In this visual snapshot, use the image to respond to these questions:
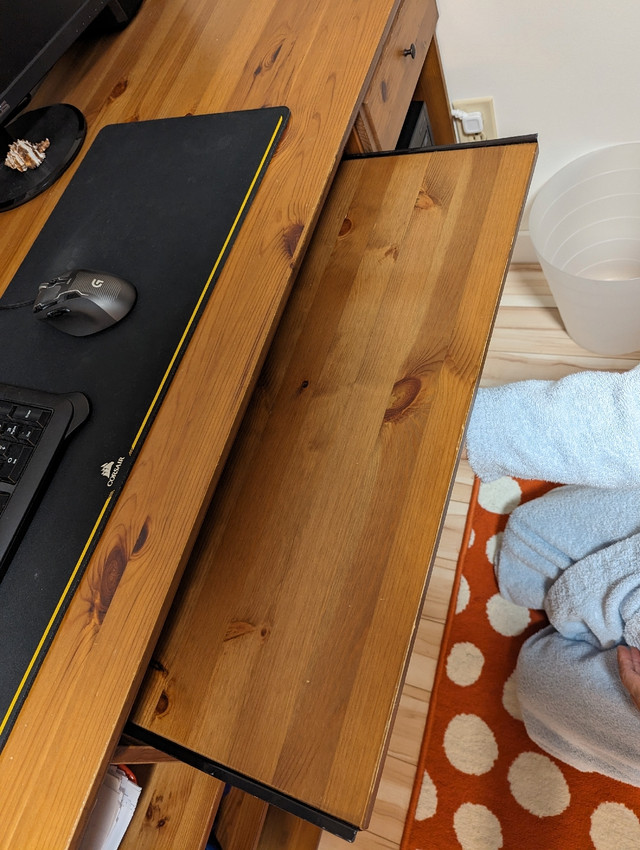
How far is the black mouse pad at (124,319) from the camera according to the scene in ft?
2.01

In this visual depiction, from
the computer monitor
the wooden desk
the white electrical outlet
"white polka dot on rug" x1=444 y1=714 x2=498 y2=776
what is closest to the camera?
the wooden desk

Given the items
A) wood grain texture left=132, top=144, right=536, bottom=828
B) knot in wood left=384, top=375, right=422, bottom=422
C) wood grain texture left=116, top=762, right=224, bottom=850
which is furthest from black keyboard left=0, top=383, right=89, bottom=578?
wood grain texture left=116, top=762, right=224, bottom=850

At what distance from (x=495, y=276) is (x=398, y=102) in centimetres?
42

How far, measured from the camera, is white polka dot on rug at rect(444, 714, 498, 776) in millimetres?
1147

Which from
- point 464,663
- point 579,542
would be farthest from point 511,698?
point 579,542

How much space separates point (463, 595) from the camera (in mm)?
1272

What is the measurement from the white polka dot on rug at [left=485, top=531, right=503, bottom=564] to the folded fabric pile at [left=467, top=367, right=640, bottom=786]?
16cm

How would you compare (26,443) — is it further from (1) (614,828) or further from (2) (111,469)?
(1) (614,828)

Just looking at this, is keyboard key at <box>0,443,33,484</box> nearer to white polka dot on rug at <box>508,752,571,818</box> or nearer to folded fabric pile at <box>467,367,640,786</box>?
folded fabric pile at <box>467,367,640,786</box>

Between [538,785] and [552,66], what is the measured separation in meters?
1.27

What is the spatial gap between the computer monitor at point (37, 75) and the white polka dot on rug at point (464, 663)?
1060 mm

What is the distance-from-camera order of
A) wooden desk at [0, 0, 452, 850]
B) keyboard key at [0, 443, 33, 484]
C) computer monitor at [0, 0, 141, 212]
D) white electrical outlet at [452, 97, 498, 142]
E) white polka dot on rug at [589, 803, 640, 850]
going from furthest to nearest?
white electrical outlet at [452, 97, 498, 142] < white polka dot on rug at [589, 803, 640, 850] < computer monitor at [0, 0, 141, 212] < keyboard key at [0, 443, 33, 484] < wooden desk at [0, 0, 452, 850]

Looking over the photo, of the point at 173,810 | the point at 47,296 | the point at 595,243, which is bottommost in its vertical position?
the point at 173,810

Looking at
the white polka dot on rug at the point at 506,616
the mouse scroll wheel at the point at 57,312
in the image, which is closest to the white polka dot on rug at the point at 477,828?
the white polka dot on rug at the point at 506,616
